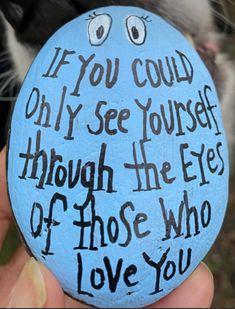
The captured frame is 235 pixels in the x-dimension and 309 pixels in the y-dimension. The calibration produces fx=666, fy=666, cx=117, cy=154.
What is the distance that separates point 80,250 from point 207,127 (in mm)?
217

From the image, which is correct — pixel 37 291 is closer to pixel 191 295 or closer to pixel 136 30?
pixel 191 295

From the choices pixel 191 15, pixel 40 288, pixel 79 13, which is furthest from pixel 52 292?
pixel 191 15

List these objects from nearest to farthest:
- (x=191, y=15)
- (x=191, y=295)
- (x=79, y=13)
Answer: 1. (x=191, y=295)
2. (x=79, y=13)
3. (x=191, y=15)

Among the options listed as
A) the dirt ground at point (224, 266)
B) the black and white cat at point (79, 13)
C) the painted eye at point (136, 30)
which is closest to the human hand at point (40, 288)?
the black and white cat at point (79, 13)

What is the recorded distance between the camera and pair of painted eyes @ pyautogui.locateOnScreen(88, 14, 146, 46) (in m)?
0.82

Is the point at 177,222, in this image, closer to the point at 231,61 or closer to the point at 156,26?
the point at 156,26

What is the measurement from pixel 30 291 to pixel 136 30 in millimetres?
343

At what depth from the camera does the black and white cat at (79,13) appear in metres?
1.02

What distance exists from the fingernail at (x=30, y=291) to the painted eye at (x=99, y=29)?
288 millimetres

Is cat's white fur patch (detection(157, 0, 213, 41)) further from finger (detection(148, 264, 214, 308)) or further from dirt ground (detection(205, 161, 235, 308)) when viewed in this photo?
dirt ground (detection(205, 161, 235, 308))

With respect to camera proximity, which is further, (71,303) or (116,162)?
(71,303)

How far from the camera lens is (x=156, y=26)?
0.85 meters

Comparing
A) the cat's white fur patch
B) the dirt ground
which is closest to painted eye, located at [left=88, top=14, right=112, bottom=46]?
the cat's white fur patch

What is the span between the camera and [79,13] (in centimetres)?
100
